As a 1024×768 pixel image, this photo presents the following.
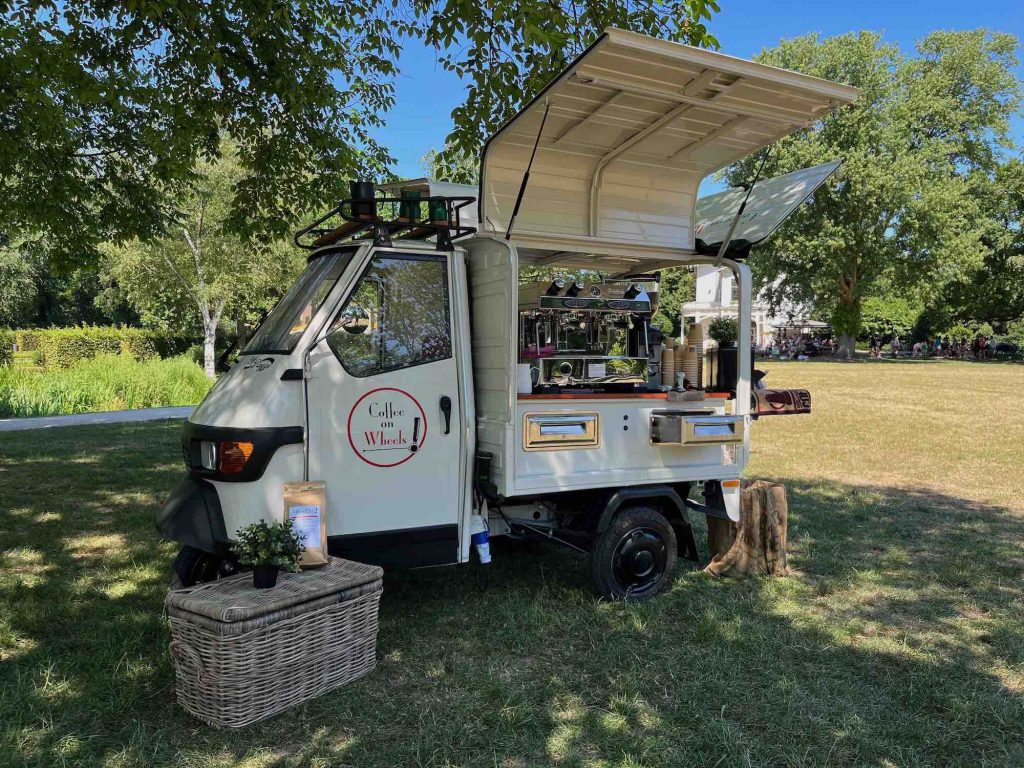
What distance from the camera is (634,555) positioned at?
470 cm

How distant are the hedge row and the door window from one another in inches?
905

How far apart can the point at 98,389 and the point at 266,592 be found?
1470cm

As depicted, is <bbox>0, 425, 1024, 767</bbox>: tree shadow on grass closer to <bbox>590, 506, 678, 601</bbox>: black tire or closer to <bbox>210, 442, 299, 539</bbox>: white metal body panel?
<bbox>590, 506, 678, 601</bbox>: black tire

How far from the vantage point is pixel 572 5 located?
6.10 m

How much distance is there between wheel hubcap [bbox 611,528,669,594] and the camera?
4684 millimetres

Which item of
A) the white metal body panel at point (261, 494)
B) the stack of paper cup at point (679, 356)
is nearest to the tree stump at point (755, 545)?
the stack of paper cup at point (679, 356)

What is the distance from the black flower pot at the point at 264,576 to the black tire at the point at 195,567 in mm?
770

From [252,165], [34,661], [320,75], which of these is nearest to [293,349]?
[34,661]

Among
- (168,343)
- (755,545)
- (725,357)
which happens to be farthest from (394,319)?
(168,343)

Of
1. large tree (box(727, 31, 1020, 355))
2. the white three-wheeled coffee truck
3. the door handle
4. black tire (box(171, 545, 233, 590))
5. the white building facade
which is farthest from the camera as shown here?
large tree (box(727, 31, 1020, 355))

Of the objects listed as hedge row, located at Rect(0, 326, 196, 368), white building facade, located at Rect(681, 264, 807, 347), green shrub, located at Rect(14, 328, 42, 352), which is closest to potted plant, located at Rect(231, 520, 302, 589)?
white building facade, located at Rect(681, 264, 807, 347)

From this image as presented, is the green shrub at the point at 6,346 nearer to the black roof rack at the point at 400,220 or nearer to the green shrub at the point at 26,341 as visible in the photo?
the green shrub at the point at 26,341

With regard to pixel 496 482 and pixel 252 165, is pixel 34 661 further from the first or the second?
pixel 252 165

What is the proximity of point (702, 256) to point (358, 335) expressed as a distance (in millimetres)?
2464
